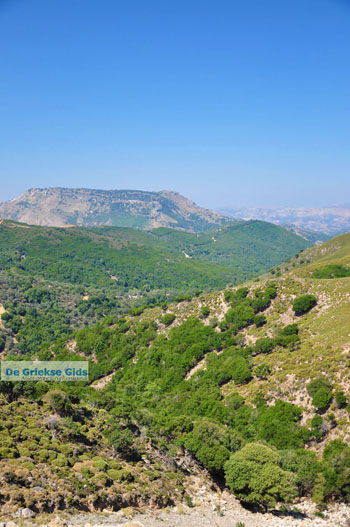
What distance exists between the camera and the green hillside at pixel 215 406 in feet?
107

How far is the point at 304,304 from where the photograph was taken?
2704 inches

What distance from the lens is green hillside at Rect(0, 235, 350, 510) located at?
3262cm

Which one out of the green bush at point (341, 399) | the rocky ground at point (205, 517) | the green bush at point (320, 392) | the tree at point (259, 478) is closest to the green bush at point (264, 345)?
the green bush at point (320, 392)

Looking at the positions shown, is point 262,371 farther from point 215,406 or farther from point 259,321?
point 259,321

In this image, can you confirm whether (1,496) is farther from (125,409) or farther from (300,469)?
(300,469)

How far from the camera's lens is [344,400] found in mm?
42312

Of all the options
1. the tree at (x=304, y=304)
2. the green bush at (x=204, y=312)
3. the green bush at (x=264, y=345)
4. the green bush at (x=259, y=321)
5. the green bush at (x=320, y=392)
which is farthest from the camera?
the green bush at (x=204, y=312)

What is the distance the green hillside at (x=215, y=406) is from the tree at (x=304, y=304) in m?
0.20

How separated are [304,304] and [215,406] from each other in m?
28.5

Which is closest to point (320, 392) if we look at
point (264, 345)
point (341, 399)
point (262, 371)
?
point (341, 399)

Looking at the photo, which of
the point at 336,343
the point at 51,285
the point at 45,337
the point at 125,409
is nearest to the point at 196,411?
the point at 125,409

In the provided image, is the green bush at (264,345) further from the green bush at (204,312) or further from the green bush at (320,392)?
the green bush at (204,312)

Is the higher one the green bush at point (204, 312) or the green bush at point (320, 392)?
the green bush at point (204, 312)

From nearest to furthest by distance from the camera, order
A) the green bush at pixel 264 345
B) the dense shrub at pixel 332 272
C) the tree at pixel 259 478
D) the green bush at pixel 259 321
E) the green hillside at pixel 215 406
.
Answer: the tree at pixel 259 478 < the green hillside at pixel 215 406 < the green bush at pixel 264 345 < the green bush at pixel 259 321 < the dense shrub at pixel 332 272
